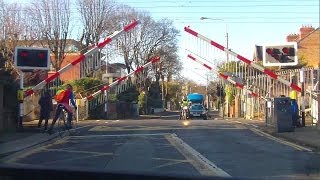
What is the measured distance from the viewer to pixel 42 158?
12852 millimetres

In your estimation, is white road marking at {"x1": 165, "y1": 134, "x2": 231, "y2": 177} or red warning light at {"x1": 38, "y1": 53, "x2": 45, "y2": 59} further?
red warning light at {"x1": 38, "y1": 53, "x2": 45, "y2": 59}

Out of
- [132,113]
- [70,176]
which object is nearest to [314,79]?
[70,176]

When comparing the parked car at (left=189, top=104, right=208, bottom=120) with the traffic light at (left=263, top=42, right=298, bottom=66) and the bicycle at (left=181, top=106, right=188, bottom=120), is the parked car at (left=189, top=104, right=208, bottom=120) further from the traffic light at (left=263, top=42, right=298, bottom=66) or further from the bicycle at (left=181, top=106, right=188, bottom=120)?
the traffic light at (left=263, top=42, right=298, bottom=66)

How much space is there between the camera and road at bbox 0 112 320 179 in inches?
409

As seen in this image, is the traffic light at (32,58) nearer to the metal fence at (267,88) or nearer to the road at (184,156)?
the road at (184,156)

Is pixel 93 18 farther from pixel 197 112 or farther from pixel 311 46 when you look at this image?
pixel 311 46

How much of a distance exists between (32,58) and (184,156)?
10.9m

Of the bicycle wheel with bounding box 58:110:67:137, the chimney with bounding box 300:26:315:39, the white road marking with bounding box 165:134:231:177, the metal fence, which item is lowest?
the white road marking with bounding box 165:134:231:177


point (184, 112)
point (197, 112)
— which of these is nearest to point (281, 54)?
point (184, 112)

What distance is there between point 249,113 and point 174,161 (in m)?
29.4

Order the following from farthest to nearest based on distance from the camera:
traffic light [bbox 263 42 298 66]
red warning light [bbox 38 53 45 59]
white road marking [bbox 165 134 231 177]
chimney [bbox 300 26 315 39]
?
chimney [bbox 300 26 315 39]
traffic light [bbox 263 42 298 66]
red warning light [bbox 38 53 45 59]
white road marking [bbox 165 134 231 177]

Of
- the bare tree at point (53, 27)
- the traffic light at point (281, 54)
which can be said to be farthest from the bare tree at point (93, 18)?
the traffic light at point (281, 54)

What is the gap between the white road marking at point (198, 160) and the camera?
1002cm

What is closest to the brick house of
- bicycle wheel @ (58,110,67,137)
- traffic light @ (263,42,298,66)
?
traffic light @ (263,42,298,66)
